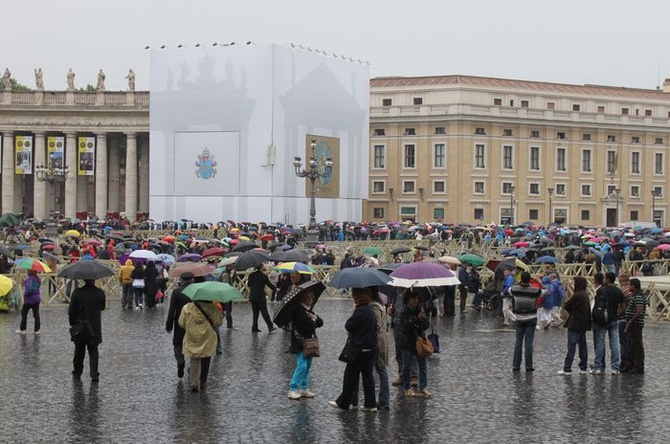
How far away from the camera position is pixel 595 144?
248ft

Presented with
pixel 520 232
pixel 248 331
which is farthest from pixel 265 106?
pixel 248 331

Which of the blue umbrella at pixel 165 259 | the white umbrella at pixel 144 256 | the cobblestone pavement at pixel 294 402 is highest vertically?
the white umbrella at pixel 144 256

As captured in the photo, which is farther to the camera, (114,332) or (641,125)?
(641,125)

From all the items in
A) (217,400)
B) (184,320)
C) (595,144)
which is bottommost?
(217,400)

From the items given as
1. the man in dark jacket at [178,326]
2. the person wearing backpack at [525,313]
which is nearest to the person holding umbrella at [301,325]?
the man in dark jacket at [178,326]

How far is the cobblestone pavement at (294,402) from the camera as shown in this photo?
36.4 ft

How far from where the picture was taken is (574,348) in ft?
49.0

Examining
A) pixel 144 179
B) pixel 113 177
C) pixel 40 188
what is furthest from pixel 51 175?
pixel 144 179

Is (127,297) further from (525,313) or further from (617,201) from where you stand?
(617,201)

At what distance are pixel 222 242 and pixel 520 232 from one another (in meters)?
15.6

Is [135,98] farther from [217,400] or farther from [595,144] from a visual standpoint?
[217,400]

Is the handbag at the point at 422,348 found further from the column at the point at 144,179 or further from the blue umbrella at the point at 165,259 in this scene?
the column at the point at 144,179

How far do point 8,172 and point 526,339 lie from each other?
195ft

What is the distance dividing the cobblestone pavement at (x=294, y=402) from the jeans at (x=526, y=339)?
0.24 m
